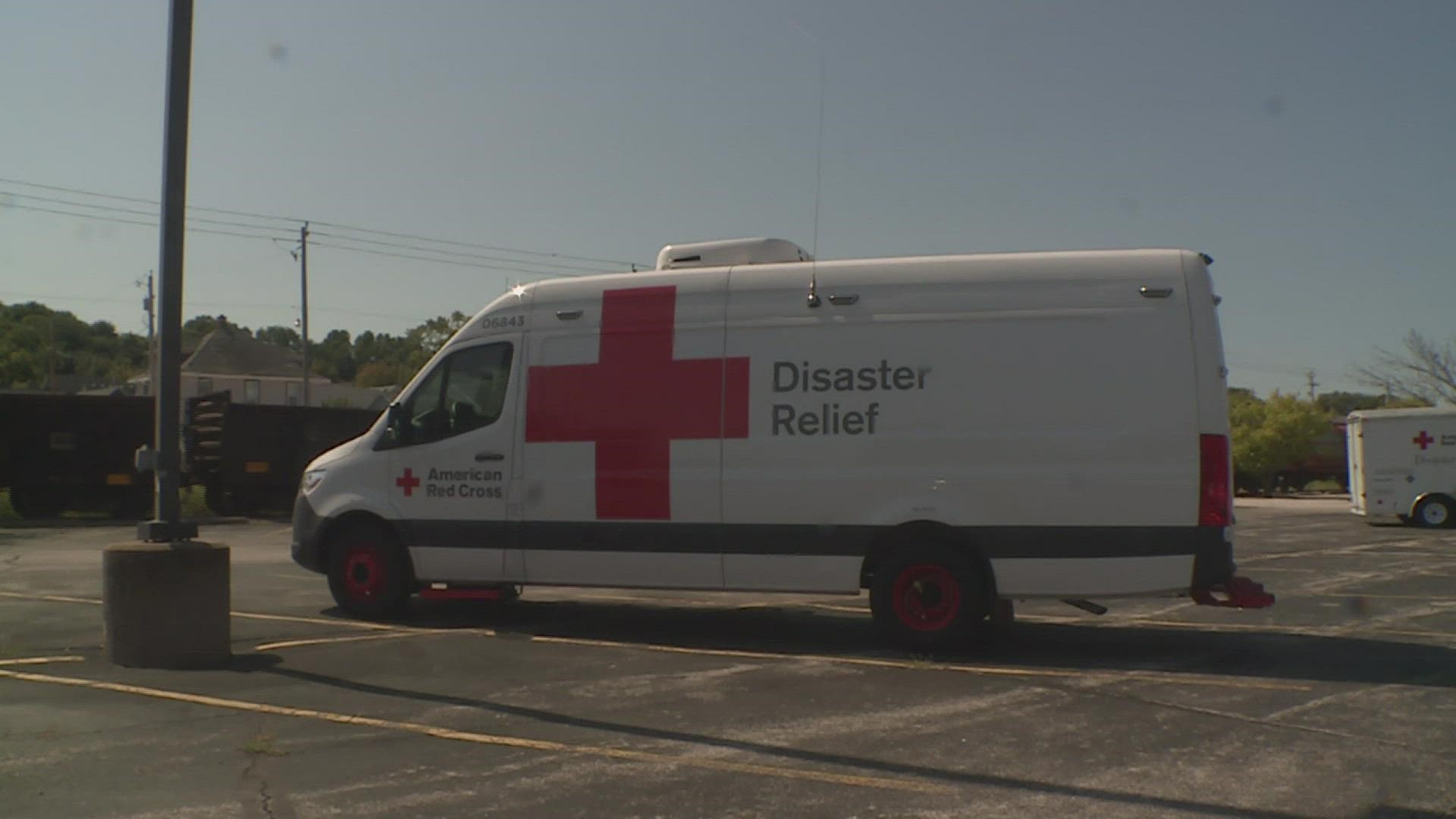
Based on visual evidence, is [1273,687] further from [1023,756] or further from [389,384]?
[389,384]

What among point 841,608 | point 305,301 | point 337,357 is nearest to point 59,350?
point 337,357

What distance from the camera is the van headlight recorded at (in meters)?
11.0

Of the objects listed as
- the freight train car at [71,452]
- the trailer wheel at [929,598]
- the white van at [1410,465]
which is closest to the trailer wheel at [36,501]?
the freight train car at [71,452]

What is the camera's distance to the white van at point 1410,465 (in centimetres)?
2703

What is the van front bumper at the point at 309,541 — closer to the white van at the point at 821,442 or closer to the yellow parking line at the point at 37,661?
the white van at the point at 821,442

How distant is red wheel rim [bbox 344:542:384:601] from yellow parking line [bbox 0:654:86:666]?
7.96 ft

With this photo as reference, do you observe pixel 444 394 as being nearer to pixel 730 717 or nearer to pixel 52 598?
pixel 730 717

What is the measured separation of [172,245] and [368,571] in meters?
3.47

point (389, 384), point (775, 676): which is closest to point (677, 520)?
point (775, 676)

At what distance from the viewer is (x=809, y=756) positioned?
612cm

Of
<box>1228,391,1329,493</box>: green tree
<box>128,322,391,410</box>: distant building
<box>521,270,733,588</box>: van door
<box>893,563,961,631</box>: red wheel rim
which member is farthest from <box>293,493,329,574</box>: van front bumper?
<box>128,322,391,410</box>: distant building

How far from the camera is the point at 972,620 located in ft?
29.5

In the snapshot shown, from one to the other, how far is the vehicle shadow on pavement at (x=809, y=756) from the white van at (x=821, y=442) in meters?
2.61

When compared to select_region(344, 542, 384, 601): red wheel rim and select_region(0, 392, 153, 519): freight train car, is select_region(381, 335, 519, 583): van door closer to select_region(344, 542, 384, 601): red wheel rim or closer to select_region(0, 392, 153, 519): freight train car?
select_region(344, 542, 384, 601): red wheel rim
